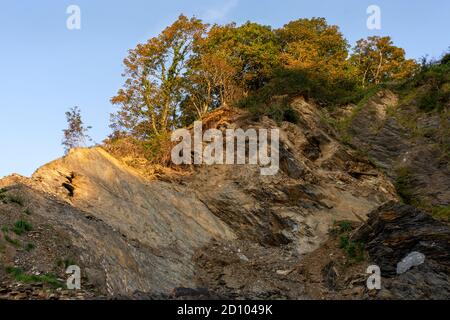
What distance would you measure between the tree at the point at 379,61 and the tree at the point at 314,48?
1.78m

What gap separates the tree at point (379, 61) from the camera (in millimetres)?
37781

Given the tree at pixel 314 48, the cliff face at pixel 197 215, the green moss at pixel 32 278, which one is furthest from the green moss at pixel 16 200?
the tree at pixel 314 48

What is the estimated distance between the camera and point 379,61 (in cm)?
3841

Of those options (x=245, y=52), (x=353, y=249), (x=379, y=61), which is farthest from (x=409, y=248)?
(x=379, y=61)

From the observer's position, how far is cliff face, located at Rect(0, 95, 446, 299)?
1302cm

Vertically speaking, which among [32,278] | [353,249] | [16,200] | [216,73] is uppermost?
[216,73]

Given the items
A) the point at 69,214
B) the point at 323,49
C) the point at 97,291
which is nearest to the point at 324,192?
the point at 69,214

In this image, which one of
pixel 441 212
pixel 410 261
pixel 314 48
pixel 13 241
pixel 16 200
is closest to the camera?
pixel 13 241

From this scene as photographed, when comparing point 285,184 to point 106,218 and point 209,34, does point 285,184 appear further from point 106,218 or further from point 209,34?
point 209,34

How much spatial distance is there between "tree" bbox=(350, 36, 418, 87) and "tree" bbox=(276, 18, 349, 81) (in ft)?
5.85

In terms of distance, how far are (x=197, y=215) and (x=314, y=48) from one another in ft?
60.0

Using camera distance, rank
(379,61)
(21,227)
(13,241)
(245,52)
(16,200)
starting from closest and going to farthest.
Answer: (13,241)
(21,227)
(16,200)
(245,52)
(379,61)

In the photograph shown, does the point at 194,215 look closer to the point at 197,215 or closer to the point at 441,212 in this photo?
the point at 197,215

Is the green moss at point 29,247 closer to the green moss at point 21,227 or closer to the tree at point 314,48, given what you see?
the green moss at point 21,227
